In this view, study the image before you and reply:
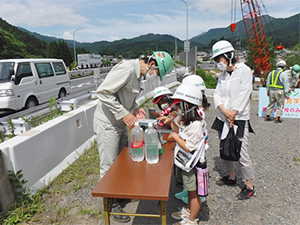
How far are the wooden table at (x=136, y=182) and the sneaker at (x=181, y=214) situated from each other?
691 mm

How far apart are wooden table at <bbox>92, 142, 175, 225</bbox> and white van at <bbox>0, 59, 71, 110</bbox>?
6.78m

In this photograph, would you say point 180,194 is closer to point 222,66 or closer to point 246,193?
point 246,193

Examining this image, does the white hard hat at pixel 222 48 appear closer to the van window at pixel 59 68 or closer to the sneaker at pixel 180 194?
the sneaker at pixel 180 194

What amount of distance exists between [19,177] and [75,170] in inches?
45.1

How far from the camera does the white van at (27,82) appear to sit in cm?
757

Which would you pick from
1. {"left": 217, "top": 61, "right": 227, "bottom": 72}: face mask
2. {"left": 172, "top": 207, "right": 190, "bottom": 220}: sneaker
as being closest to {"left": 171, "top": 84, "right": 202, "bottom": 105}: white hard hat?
{"left": 217, "top": 61, "right": 227, "bottom": 72}: face mask

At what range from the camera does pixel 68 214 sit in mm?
2863

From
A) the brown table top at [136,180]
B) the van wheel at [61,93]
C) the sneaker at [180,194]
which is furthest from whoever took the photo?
the van wheel at [61,93]

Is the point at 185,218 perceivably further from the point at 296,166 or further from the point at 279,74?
the point at 279,74

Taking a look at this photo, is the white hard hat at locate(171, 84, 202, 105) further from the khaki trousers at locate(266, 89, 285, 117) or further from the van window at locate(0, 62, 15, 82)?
the van window at locate(0, 62, 15, 82)

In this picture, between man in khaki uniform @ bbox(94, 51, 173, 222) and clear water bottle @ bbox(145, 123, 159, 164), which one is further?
man in khaki uniform @ bbox(94, 51, 173, 222)

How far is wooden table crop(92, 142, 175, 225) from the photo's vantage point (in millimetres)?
1796

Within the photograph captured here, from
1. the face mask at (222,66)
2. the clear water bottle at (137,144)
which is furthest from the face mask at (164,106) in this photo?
the clear water bottle at (137,144)

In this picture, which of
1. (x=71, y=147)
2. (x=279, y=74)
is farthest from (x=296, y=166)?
(x=71, y=147)
